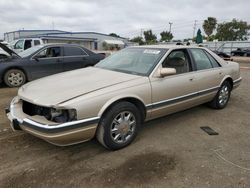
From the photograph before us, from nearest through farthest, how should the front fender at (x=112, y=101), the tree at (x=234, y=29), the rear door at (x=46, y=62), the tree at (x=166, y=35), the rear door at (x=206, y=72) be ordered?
the front fender at (x=112, y=101) → the rear door at (x=206, y=72) → the rear door at (x=46, y=62) → the tree at (x=234, y=29) → the tree at (x=166, y=35)

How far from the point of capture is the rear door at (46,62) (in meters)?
8.01

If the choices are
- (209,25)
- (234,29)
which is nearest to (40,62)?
(234,29)

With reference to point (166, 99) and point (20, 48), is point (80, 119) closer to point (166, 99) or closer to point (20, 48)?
point (166, 99)

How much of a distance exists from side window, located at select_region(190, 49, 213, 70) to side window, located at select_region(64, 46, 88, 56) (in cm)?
502

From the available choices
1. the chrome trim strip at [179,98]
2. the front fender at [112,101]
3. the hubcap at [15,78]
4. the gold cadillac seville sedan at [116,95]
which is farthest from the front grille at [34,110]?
the hubcap at [15,78]

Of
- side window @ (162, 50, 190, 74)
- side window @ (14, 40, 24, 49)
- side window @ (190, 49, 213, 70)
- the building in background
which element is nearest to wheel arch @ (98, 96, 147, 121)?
side window @ (162, 50, 190, 74)

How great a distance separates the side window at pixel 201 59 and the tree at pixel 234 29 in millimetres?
59943

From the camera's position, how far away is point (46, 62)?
8.16m

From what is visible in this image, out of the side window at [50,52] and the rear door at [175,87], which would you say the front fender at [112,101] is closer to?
the rear door at [175,87]

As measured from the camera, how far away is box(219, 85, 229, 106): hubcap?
5406mm

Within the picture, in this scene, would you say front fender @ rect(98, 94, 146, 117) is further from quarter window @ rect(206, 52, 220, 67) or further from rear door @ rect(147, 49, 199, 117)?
quarter window @ rect(206, 52, 220, 67)

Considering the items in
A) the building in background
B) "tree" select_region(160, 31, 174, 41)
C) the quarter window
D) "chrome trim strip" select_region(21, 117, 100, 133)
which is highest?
"tree" select_region(160, 31, 174, 41)

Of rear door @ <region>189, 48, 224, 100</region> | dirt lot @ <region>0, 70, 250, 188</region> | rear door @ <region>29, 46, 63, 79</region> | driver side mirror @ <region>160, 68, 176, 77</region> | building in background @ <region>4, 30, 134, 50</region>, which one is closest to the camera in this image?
dirt lot @ <region>0, 70, 250, 188</region>

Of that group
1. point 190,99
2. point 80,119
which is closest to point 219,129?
point 190,99
